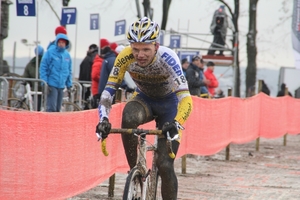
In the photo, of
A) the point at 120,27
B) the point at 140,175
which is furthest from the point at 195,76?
the point at 140,175

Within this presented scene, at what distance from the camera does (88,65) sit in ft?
56.7

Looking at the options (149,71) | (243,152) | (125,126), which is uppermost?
(149,71)

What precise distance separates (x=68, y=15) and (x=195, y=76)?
5.71 metres

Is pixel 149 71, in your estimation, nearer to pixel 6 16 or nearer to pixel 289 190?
pixel 289 190

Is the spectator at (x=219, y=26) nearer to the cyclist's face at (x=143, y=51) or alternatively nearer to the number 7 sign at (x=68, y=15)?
the number 7 sign at (x=68, y=15)

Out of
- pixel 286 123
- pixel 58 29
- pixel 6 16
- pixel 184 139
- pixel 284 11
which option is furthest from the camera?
pixel 284 11

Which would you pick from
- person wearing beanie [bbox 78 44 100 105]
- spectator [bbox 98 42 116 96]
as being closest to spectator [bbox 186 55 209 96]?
spectator [bbox 98 42 116 96]

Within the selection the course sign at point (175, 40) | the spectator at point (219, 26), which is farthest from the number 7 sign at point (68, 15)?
the spectator at point (219, 26)

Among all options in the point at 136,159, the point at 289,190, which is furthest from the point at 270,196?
the point at 136,159

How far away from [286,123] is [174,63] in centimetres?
1312

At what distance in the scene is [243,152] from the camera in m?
16.7

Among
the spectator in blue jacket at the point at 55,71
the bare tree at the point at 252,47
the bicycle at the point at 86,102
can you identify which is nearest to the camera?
the spectator in blue jacket at the point at 55,71

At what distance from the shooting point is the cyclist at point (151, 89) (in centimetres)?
661

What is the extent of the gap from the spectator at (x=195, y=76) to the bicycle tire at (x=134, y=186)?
8.48 metres
